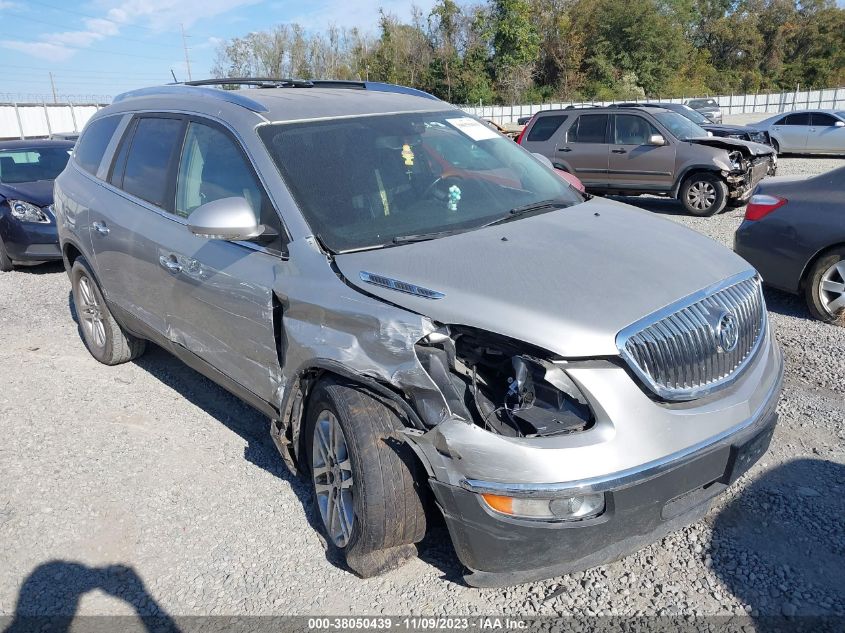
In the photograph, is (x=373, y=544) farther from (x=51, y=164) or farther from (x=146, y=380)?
(x=51, y=164)

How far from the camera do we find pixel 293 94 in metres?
3.79

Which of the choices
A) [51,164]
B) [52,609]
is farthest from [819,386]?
[51,164]

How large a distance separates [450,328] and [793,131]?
21.2 meters

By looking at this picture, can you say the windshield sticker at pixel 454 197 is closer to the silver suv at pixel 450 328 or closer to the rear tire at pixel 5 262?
the silver suv at pixel 450 328

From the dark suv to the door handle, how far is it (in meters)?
9.53

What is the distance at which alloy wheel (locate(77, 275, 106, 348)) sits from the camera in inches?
208

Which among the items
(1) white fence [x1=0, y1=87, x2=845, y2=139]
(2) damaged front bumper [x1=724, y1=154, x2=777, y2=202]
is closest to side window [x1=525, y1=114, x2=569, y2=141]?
(2) damaged front bumper [x1=724, y1=154, x2=777, y2=202]

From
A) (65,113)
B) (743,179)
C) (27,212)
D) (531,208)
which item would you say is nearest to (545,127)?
(743,179)

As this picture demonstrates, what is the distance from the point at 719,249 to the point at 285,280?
1.99 meters

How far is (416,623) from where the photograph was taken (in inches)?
103

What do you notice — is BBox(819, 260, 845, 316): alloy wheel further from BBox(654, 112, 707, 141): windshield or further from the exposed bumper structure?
the exposed bumper structure

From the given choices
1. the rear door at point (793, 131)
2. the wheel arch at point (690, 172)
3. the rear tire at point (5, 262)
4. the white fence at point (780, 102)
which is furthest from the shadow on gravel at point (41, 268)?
the white fence at point (780, 102)

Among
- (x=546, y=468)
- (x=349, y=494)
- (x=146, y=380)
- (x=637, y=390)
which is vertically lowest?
(x=146, y=380)

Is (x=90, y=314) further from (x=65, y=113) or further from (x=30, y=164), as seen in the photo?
(x=65, y=113)
